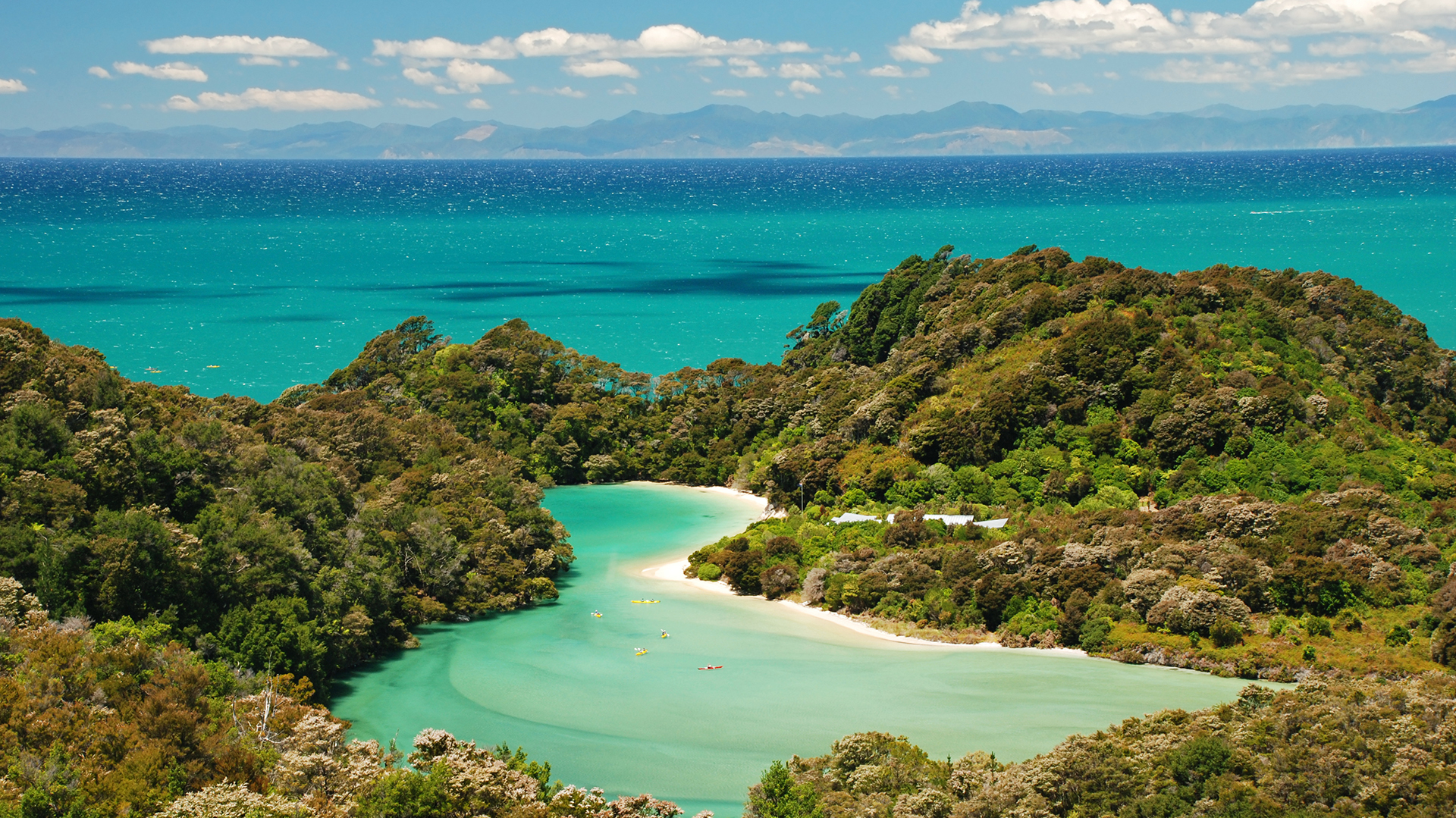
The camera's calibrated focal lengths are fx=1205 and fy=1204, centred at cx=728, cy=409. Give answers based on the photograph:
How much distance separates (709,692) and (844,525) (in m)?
15.2

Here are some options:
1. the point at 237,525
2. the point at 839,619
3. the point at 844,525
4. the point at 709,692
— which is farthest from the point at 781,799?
the point at 844,525

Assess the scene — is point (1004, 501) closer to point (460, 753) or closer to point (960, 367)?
point (960, 367)

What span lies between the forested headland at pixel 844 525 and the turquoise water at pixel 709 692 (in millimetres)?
1868

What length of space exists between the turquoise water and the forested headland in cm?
187

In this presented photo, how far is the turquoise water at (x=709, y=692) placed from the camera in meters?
26.4

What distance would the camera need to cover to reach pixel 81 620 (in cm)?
2712

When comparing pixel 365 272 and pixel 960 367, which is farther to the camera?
pixel 365 272

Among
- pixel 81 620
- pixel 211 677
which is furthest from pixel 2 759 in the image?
pixel 81 620

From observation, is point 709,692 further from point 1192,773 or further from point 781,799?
point 1192,773

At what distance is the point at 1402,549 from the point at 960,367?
852 inches

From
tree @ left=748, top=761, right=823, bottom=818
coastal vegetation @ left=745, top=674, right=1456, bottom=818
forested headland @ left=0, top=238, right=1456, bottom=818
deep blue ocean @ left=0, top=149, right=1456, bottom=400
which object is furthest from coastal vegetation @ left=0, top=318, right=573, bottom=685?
deep blue ocean @ left=0, top=149, right=1456, bottom=400

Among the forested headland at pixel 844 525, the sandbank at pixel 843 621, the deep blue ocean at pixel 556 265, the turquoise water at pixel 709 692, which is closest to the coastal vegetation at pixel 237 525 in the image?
the forested headland at pixel 844 525

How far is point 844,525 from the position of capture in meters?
44.9

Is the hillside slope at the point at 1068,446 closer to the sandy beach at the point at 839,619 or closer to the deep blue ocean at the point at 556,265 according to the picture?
the sandy beach at the point at 839,619
